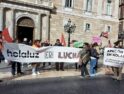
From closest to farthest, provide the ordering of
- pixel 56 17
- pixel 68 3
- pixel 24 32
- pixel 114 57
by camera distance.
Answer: pixel 114 57, pixel 24 32, pixel 56 17, pixel 68 3

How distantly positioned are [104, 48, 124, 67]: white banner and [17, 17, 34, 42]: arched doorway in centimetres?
1808

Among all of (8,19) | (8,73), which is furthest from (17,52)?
(8,19)

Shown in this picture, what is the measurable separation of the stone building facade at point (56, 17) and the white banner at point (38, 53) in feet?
48.3

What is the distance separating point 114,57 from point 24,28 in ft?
63.9

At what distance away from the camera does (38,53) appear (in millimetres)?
16422

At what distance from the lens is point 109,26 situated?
43438 mm

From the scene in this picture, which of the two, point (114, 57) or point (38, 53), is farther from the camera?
point (114, 57)

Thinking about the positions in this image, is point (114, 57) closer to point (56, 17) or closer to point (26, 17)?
point (26, 17)

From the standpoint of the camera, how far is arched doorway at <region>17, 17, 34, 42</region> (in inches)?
1345

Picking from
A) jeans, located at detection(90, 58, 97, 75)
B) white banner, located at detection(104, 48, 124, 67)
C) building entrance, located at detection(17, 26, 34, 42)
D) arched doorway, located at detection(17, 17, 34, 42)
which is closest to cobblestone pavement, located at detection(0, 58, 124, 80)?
jeans, located at detection(90, 58, 97, 75)

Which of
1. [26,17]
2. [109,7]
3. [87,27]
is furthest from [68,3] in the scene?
Result: [109,7]

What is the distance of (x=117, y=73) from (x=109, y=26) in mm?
27662

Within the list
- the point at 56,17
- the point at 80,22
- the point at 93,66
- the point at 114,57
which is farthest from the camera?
the point at 80,22

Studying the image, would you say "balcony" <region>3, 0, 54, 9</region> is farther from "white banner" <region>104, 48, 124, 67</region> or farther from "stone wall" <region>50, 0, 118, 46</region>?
"white banner" <region>104, 48, 124, 67</region>
